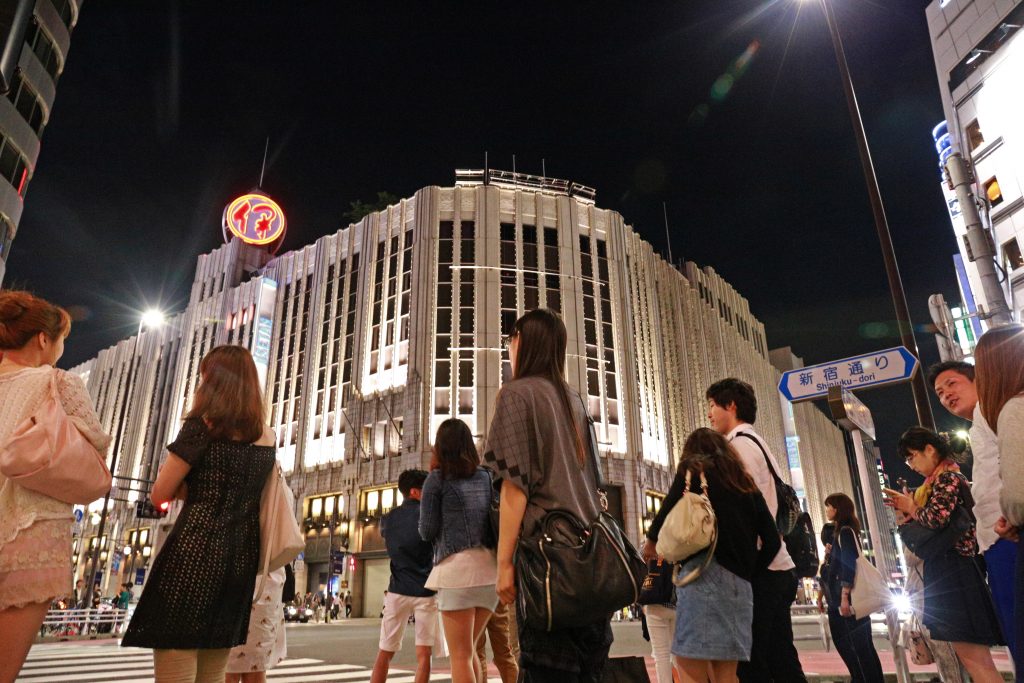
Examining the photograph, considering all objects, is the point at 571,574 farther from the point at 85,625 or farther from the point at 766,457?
the point at 85,625

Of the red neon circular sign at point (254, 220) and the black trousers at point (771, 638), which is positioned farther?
the red neon circular sign at point (254, 220)

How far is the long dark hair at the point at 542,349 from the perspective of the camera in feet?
8.93

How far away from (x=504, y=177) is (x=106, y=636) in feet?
110

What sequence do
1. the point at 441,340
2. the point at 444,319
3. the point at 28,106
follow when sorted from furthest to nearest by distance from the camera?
the point at 444,319 → the point at 441,340 → the point at 28,106

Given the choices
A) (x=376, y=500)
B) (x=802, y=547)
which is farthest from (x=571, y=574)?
(x=376, y=500)

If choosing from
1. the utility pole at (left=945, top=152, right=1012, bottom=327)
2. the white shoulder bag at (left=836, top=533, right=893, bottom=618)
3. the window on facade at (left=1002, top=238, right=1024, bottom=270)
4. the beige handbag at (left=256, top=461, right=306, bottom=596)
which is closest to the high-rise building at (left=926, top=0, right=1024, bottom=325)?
the window on facade at (left=1002, top=238, right=1024, bottom=270)

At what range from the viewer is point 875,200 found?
10617 millimetres

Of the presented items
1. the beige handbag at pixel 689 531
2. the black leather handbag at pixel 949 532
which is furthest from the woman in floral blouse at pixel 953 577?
the beige handbag at pixel 689 531

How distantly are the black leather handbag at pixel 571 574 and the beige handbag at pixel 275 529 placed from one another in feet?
3.68

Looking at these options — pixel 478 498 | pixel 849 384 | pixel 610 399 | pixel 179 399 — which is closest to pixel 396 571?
pixel 478 498

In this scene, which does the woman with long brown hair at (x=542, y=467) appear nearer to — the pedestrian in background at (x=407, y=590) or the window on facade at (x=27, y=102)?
the pedestrian in background at (x=407, y=590)

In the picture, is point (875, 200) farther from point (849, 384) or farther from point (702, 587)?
point (702, 587)

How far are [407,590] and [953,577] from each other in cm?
388

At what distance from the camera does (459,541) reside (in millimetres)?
3943
